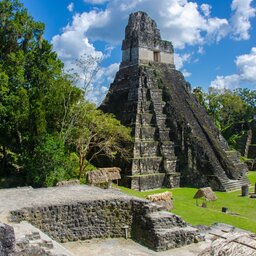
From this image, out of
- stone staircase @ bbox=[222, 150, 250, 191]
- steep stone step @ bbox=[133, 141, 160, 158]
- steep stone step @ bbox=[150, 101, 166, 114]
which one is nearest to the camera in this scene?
stone staircase @ bbox=[222, 150, 250, 191]

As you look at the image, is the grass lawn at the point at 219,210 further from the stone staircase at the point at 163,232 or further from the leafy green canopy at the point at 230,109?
the leafy green canopy at the point at 230,109

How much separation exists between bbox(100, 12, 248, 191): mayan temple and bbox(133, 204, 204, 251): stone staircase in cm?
915

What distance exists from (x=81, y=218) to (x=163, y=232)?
2331mm

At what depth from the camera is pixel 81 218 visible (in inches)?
396

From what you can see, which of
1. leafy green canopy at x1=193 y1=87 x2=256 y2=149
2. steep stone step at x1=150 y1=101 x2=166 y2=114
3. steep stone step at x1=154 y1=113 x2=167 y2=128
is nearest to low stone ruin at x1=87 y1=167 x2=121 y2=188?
steep stone step at x1=154 y1=113 x2=167 y2=128

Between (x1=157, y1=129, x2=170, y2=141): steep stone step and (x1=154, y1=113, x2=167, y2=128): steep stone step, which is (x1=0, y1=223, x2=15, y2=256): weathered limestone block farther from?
(x1=154, y1=113, x2=167, y2=128): steep stone step

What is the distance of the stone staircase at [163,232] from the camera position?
945cm

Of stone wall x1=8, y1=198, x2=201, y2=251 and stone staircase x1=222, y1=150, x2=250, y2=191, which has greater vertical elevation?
stone staircase x1=222, y1=150, x2=250, y2=191

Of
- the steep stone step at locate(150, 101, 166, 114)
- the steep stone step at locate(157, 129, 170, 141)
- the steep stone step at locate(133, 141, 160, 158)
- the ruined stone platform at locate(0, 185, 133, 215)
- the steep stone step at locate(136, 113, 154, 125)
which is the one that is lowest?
the ruined stone platform at locate(0, 185, 133, 215)

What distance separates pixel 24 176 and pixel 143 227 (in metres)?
9.32

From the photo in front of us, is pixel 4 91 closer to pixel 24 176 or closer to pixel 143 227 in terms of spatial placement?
pixel 24 176

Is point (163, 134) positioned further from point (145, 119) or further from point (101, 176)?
point (101, 176)

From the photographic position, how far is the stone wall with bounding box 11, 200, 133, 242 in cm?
945

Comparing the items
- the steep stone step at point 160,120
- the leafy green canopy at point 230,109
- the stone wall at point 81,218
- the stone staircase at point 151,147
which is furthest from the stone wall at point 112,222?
the leafy green canopy at point 230,109
